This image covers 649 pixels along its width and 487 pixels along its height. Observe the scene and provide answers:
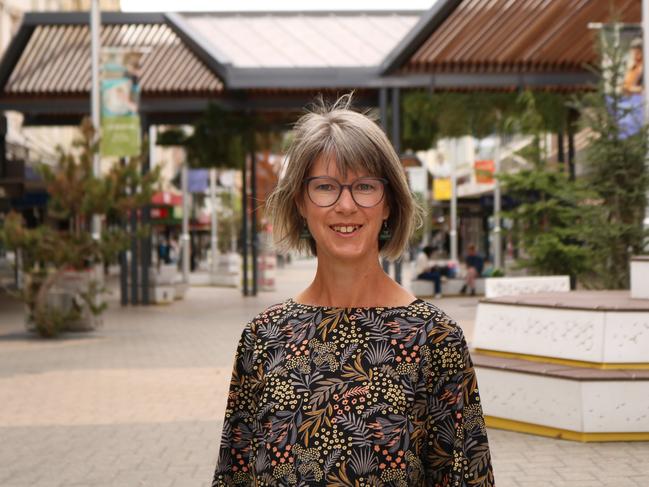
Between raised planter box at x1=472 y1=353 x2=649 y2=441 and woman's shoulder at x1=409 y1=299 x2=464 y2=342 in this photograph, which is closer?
woman's shoulder at x1=409 y1=299 x2=464 y2=342

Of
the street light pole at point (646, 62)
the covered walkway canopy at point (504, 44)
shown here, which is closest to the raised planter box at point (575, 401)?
the street light pole at point (646, 62)

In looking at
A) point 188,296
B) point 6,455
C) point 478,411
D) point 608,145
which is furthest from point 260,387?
point 188,296

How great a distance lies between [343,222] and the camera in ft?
8.67

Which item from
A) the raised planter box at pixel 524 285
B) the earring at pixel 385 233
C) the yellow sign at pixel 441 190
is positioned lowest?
the raised planter box at pixel 524 285

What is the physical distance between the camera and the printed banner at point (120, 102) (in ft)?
68.4

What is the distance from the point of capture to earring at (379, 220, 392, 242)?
111 inches

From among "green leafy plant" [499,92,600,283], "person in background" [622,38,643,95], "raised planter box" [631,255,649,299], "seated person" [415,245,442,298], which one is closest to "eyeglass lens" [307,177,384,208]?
"raised planter box" [631,255,649,299]

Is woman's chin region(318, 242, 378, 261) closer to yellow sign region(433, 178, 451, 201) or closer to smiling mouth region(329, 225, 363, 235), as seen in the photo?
smiling mouth region(329, 225, 363, 235)

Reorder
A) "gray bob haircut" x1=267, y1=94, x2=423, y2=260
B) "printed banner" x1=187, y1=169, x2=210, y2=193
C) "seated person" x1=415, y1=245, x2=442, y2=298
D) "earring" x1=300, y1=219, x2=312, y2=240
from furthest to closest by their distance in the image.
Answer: "printed banner" x1=187, y1=169, x2=210, y2=193 → "seated person" x1=415, y1=245, x2=442, y2=298 → "earring" x1=300, y1=219, x2=312, y2=240 → "gray bob haircut" x1=267, y1=94, x2=423, y2=260

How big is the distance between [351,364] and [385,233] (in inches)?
16.8

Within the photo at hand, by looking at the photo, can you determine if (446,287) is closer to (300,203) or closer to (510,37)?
(510,37)

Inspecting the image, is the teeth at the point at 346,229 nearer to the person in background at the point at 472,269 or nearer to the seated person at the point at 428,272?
the seated person at the point at 428,272

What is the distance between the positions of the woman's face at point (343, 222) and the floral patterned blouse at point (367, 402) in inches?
5.6

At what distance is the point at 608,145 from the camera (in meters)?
14.0
